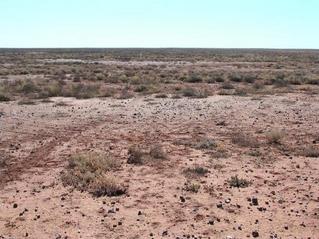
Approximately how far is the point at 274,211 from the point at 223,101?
50.5ft

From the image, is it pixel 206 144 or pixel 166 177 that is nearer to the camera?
pixel 166 177

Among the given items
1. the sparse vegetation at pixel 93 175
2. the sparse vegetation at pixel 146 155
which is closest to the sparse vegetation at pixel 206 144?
the sparse vegetation at pixel 146 155

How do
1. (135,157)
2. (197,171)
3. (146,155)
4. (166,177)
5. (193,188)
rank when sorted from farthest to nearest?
1. (146,155)
2. (135,157)
3. (197,171)
4. (166,177)
5. (193,188)

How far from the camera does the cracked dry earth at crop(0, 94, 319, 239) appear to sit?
8.16 metres

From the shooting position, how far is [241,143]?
1445 cm

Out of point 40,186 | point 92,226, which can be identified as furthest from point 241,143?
point 92,226

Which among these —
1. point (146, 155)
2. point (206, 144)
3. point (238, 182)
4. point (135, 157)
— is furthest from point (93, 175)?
point (206, 144)

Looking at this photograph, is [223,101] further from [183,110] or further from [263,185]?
[263,185]

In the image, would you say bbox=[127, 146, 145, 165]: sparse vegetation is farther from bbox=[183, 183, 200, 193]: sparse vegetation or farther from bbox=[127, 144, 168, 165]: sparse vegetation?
bbox=[183, 183, 200, 193]: sparse vegetation

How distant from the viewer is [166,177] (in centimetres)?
1105

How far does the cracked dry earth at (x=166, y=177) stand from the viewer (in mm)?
8164

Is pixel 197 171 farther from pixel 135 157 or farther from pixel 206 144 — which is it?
pixel 206 144

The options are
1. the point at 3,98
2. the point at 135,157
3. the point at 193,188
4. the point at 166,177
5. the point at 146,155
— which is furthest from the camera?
the point at 3,98

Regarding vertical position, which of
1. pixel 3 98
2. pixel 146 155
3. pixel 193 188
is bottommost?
pixel 3 98
